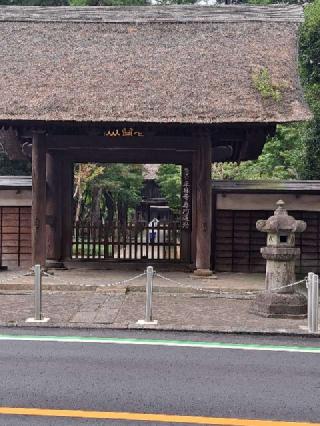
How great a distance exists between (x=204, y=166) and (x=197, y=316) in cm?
508

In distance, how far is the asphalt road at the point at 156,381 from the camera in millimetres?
5535

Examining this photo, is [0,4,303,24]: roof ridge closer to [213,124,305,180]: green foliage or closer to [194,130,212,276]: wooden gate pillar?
[194,130,212,276]: wooden gate pillar

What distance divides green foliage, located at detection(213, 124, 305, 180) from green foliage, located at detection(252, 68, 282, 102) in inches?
555

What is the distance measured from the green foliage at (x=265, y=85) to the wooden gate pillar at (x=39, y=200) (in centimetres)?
539

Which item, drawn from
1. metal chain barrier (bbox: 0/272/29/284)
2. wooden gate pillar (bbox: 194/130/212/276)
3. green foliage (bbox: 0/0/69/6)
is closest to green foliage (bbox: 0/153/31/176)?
green foliage (bbox: 0/0/69/6)

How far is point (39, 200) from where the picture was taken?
46.6 ft

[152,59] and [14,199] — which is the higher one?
[152,59]

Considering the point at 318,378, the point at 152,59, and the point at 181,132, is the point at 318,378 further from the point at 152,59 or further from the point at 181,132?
the point at 152,59

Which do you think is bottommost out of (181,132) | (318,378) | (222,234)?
(318,378)

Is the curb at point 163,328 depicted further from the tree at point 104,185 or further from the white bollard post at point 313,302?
the tree at point 104,185

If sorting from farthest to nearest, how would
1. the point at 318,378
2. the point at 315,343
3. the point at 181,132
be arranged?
the point at 181,132 < the point at 315,343 < the point at 318,378

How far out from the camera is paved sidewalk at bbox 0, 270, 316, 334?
9422mm

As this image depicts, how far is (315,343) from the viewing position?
334 inches

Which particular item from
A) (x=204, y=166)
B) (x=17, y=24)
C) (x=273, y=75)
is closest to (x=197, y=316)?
(x=204, y=166)
